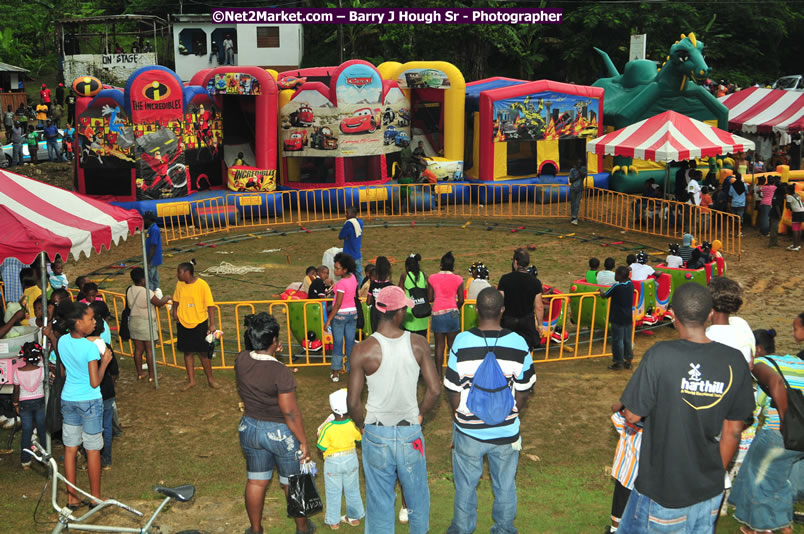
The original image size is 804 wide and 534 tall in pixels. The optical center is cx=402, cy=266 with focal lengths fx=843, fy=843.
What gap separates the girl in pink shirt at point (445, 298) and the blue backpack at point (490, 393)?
426cm

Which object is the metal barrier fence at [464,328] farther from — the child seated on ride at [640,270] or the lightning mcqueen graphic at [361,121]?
the lightning mcqueen graphic at [361,121]

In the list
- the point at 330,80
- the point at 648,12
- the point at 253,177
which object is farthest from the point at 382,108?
the point at 648,12

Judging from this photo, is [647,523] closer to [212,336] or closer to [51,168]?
[212,336]

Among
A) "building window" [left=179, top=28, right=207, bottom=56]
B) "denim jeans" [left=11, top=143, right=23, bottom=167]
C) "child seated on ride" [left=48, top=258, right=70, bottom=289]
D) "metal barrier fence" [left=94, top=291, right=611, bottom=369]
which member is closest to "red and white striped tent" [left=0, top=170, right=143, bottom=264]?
"metal barrier fence" [left=94, top=291, right=611, bottom=369]

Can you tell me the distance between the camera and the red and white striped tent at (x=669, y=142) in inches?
747

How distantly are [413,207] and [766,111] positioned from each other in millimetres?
12948

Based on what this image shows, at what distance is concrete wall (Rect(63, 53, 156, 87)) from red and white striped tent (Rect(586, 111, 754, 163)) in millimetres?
26860

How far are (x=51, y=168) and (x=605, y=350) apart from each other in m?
21.7

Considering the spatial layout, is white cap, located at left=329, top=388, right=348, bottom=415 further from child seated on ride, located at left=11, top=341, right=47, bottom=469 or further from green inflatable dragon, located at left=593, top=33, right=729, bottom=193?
green inflatable dragon, located at left=593, top=33, right=729, bottom=193

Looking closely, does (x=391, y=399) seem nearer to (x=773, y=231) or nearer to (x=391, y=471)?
(x=391, y=471)

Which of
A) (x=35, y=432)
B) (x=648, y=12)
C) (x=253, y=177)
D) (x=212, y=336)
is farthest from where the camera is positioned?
(x=648, y=12)

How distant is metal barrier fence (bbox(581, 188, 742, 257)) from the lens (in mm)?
18828

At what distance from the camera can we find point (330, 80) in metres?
23.3

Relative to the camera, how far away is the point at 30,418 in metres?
8.31
